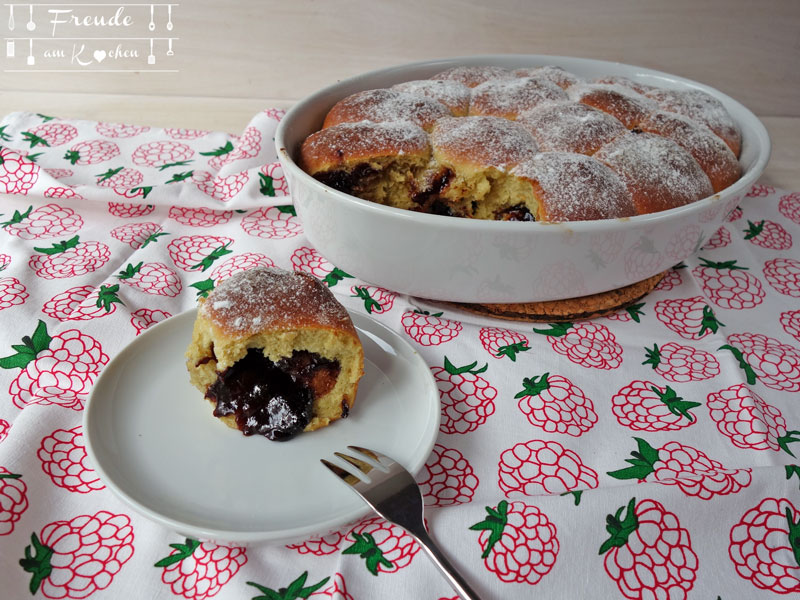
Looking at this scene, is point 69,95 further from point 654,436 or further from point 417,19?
point 654,436

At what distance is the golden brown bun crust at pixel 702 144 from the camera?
135 cm

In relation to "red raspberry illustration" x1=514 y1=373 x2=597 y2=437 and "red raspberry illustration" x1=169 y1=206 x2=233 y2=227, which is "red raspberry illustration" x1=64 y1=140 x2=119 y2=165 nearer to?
"red raspberry illustration" x1=169 y1=206 x2=233 y2=227

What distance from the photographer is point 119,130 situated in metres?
1.90

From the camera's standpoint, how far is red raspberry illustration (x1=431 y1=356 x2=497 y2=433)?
1023 millimetres

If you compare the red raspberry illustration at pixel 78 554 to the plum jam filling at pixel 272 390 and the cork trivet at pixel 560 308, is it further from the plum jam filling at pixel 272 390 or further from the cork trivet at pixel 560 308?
the cork trivet at pixel 560 308

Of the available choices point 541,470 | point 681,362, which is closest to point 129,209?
point 541,470

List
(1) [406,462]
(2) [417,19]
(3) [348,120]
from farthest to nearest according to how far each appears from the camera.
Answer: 1. (2) [417,19]
2. (3) [348,120]
3. (1) [406,462]

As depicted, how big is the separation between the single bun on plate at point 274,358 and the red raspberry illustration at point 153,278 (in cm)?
36

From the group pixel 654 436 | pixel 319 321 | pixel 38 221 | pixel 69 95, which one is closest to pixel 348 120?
pixel 319 321

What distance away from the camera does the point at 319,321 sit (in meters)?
0.93

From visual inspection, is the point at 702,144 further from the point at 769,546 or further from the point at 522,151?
the point at 769,546

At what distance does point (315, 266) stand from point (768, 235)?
106 cm

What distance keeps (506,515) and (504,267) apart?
440 millimetres

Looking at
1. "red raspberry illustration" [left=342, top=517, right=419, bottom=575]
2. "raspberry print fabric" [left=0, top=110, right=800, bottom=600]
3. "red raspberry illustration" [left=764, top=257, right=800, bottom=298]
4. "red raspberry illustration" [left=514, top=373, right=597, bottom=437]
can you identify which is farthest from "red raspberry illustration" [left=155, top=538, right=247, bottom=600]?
"red raspberry illustration" [left=764, top=257, right=800, bottom=298]
